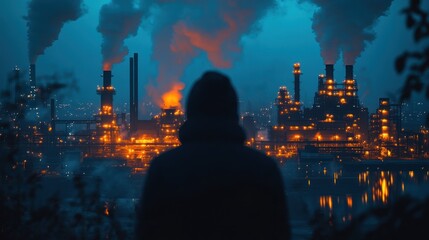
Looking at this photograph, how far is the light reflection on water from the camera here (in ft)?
97.7

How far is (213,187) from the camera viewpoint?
1.83 metres

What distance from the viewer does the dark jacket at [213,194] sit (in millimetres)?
1837

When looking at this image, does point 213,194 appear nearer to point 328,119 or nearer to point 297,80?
point 328,119

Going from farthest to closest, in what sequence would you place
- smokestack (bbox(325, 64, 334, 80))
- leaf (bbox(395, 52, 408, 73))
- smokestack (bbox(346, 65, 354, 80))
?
smokestack (bbox(346, 65, 354, 80))
smokestack (bbox(325, 64, 334, 80))
leaf (bbox(395, 52, 408, 73))

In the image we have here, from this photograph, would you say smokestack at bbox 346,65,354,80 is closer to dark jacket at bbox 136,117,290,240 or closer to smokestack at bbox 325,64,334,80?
smokestack at bbox 325,64,334,80

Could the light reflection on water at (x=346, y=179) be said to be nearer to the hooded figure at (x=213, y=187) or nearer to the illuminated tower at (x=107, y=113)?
the illuminated tower at (x=107, y=113)

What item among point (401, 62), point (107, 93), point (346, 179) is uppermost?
point (107, 93)

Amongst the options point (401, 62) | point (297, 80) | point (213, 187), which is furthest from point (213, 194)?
point (297, 80)

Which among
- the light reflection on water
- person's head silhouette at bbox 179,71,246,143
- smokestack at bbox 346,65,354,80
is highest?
smokestack at bbox 346,65,354,80

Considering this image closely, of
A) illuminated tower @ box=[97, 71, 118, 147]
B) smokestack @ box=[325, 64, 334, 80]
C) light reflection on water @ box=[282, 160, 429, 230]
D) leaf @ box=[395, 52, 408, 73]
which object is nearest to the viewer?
leaf @ box=[395, 52, 408, 73]

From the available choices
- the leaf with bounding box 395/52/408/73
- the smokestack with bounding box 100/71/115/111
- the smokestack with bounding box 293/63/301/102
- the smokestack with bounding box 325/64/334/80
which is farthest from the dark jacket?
the smokestack with bounding box 293/63/301/102

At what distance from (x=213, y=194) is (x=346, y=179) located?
3337 centimetres

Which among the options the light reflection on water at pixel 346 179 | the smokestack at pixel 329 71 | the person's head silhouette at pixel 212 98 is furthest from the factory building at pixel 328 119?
the person's head silhouette at pixel 212 98

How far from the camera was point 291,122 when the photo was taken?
148 ft
